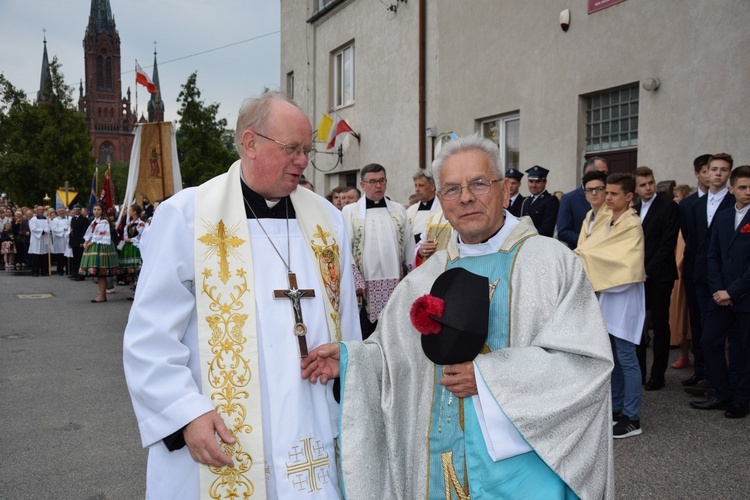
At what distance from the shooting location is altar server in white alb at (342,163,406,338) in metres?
7.04

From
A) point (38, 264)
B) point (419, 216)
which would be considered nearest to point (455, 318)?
point (419, 216)

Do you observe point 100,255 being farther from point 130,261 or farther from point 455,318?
point 455,318

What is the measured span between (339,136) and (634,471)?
1331cm

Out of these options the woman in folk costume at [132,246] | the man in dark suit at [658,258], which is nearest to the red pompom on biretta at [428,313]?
the man in dark suit at [658,258]

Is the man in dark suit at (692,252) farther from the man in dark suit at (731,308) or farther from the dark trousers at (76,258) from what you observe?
the dark trousers at (76,258)

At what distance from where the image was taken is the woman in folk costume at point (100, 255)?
44.4 ft

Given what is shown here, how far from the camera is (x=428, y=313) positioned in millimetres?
2072

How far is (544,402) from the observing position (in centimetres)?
207

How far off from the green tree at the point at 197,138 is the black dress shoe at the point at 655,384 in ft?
89.3

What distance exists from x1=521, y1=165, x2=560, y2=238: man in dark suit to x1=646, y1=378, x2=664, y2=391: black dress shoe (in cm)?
218

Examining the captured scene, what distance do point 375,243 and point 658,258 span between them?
9.15 ft

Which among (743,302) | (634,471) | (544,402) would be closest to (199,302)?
(544,402)

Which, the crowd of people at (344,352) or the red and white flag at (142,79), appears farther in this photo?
the red and white flag at (142,79)

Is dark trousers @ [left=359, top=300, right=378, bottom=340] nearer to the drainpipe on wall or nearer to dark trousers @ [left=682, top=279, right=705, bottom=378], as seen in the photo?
dark trousers @ [left=682, top=279, right=705, bottom=378]
